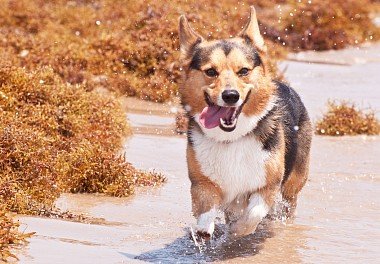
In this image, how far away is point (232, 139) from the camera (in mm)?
6438

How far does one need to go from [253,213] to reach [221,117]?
667mm

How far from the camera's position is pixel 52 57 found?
40.1 ft

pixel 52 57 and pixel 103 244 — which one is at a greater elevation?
pixel 52 57

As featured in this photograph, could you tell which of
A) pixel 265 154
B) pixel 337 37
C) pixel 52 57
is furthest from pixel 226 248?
pixel 337 37

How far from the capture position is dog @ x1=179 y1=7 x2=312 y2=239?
634cm

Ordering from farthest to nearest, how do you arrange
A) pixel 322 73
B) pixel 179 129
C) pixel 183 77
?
pixel 322 73 → pixel 179 129 → pixel 183 77

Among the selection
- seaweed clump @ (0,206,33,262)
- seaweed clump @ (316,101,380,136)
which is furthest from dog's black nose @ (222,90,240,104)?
seaweed clump @ (316,101,380,136)

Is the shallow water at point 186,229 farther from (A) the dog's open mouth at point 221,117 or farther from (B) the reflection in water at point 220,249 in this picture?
(A) the dog's open mouth at point 221,117

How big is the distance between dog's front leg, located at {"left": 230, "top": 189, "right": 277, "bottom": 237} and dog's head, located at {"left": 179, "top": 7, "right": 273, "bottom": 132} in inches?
20.0

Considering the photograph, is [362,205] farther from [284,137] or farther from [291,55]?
[291,55]

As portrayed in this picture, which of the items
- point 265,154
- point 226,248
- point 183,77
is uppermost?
point 183,77

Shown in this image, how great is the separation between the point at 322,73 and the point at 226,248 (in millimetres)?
9210

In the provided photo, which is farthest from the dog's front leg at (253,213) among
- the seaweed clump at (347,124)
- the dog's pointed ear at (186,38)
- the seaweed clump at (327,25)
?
the seaweed clump at (327,25)

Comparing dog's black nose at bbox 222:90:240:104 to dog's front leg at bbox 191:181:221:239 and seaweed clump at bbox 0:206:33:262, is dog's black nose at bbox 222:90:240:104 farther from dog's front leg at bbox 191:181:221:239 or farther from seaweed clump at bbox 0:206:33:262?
seaweed clump at bbox 0:206:33:262
